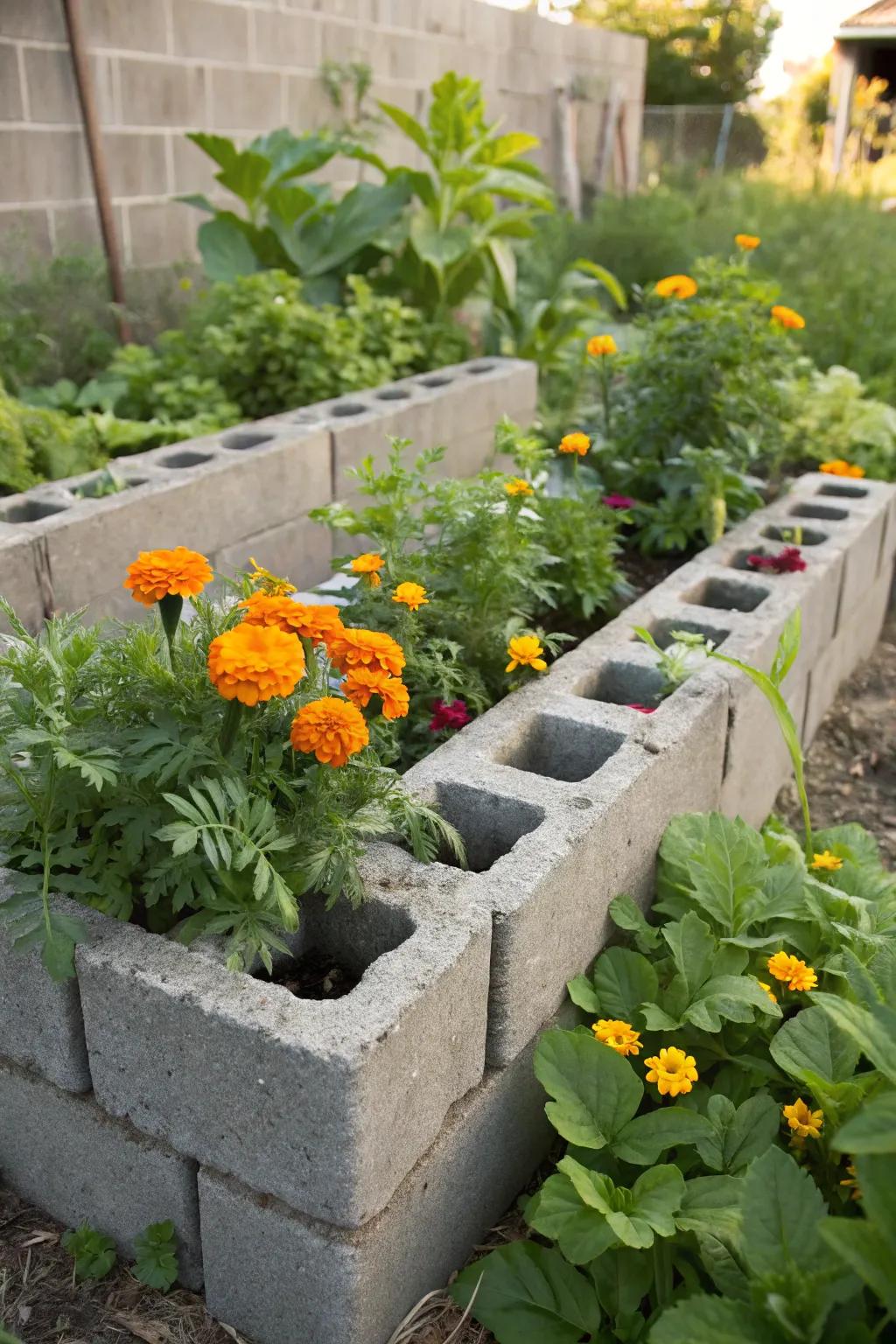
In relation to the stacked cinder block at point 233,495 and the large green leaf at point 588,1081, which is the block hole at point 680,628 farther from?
the large green leaf at point 588,1081

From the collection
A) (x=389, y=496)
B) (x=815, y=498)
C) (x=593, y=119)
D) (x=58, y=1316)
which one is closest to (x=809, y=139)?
(x=593, y=119)

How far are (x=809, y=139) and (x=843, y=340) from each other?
19.3m

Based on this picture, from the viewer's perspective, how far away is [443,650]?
2.50 m

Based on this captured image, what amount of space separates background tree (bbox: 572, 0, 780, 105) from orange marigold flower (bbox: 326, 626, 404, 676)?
25.3m

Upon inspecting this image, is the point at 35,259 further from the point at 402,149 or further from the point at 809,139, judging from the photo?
the point at 809,139

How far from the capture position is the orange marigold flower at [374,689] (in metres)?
1.64

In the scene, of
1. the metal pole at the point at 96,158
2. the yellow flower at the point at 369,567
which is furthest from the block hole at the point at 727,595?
the metal pole at the point at 96,158

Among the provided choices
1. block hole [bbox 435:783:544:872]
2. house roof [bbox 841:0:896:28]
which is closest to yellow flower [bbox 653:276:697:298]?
block hole [bbox 435:783:544:872]

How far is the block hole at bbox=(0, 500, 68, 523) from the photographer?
292cm

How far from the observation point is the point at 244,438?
3.48 metres

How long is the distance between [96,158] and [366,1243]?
13.2ft

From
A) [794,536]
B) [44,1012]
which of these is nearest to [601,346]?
[794,536]

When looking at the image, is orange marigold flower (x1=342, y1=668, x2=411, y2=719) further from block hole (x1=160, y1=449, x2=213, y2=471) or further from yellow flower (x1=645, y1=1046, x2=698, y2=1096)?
block hole (x1=160, y1=449, x2=213, y2=471)

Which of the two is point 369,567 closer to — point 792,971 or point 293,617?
point 293,617
